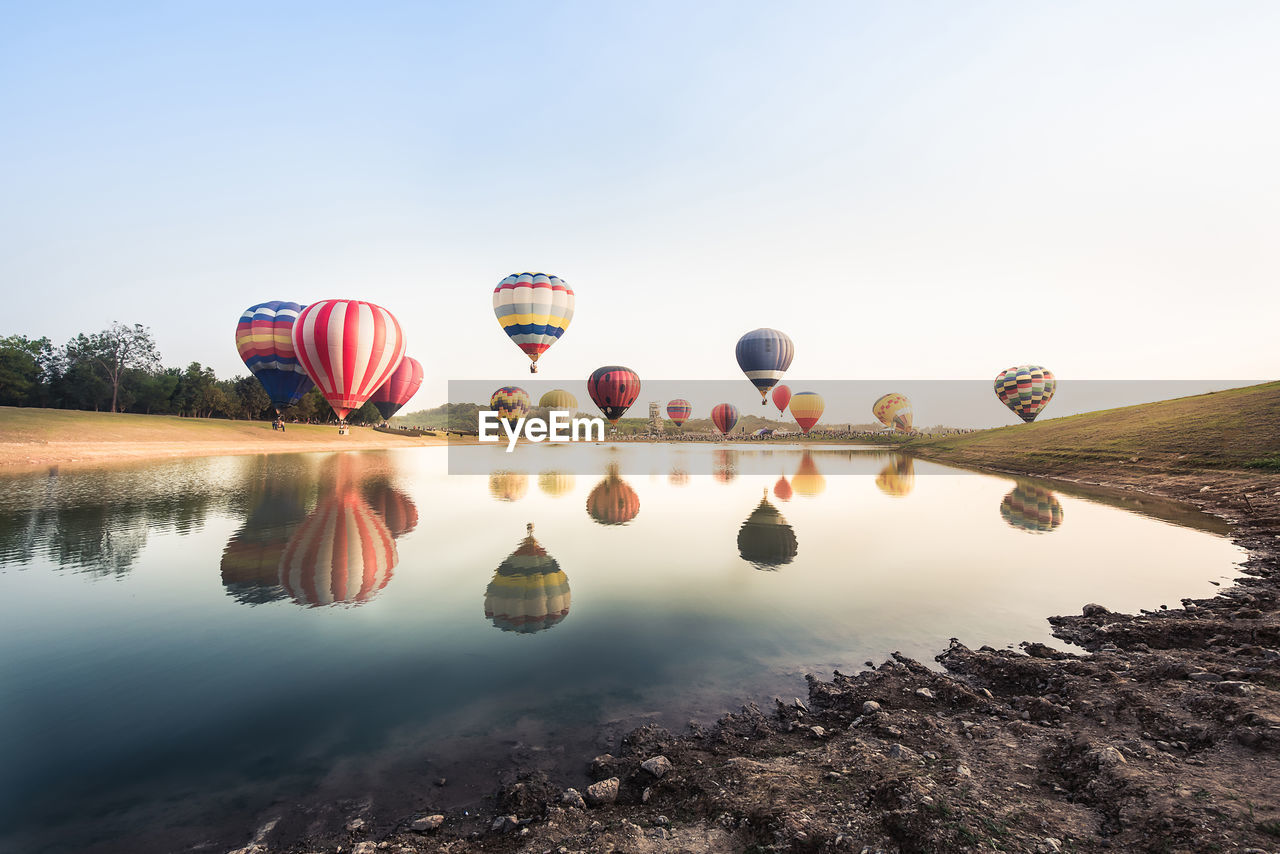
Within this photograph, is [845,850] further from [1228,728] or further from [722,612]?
[722,612]

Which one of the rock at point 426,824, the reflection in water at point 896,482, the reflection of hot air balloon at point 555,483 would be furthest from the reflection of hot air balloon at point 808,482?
the rock at point 426,824

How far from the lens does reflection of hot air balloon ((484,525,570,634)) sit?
999 centimetres

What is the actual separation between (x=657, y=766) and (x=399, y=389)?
7482 cm

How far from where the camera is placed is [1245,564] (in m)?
13.2

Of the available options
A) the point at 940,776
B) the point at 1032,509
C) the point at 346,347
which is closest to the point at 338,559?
the point at 940,776

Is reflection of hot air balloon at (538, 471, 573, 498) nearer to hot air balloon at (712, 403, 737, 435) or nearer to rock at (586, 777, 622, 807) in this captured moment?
rock at (586, 777, 622, 807)

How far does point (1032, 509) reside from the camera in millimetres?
23359

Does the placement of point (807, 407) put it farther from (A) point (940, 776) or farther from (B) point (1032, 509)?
(A) point (940, 776)

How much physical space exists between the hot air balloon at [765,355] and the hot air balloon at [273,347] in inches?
2050

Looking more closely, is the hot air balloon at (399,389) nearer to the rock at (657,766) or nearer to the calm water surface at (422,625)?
the calm water surface at (422,625)

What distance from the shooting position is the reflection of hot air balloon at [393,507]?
18219 mm

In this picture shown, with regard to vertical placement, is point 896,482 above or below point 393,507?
below

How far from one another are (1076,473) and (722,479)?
82.8 ft

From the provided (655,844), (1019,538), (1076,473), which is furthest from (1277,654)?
(1076,473)
